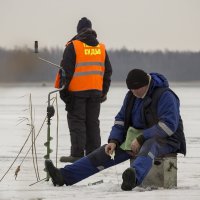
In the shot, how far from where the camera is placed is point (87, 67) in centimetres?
882

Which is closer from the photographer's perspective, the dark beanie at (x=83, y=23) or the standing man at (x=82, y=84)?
the standing man at (x=82, y=84)

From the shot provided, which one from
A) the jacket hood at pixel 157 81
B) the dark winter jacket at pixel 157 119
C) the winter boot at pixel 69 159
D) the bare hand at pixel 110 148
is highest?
the jacket hood at pixel 157 81

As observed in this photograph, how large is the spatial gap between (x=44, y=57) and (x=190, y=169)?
2804 millimetres

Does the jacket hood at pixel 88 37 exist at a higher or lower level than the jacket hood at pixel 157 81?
higher

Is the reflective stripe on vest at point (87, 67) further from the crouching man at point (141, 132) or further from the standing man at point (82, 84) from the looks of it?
the crouching man at point (141, 132)

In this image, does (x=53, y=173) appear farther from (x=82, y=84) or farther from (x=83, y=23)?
(x=83, y=23)

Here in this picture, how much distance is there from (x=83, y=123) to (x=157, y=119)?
2.44 m

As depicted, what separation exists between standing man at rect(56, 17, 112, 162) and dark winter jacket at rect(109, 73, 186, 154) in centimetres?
200

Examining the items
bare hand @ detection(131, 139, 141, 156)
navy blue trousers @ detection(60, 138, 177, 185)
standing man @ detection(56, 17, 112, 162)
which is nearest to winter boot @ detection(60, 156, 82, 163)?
standing man @ detection(56, 17, 112, 162)

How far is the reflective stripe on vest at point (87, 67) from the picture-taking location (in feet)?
28.7

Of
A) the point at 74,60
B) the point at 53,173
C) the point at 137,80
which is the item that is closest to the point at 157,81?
the point at 137,80

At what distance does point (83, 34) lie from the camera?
28.9 feet

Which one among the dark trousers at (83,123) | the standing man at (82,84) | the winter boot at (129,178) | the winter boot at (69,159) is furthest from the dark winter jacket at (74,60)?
the winter boot at (129,178)

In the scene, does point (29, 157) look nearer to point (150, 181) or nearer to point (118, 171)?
point (118, 171)
